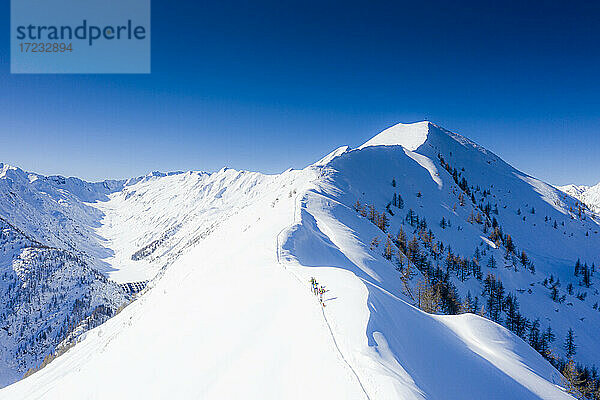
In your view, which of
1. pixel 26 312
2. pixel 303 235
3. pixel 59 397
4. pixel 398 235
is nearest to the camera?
pixel 59 397

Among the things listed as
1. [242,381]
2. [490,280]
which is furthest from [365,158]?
[242,381]

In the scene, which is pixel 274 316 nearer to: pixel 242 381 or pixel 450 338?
pixel 242 381

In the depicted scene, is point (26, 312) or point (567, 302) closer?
point (567, 302)

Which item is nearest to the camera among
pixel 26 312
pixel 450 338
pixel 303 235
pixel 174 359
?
pixel 174 359

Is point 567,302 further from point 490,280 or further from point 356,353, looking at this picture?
point 356,353

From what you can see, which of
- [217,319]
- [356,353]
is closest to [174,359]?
[217,319]

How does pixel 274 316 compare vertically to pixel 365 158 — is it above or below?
below

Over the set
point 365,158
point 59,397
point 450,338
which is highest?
point 365,158

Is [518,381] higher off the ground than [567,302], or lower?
higher

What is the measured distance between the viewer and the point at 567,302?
371ft

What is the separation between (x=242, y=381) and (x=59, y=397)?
77.8 feet

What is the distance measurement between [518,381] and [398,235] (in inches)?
3218

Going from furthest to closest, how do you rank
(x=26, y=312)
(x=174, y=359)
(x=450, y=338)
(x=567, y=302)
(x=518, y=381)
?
(x=26, y=312) < (x=567, y=302) < (x=450, y=338) < (x=518, y=381) < (x=174, y=359)

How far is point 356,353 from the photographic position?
1359cm
